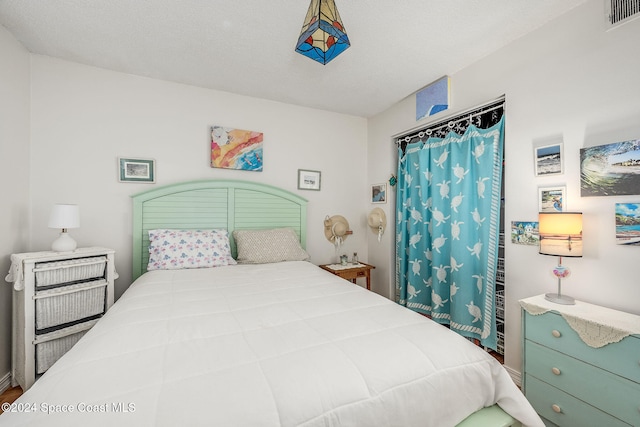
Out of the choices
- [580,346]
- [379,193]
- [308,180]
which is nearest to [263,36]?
[308,180]

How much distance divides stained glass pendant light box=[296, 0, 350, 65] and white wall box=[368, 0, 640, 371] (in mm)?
1510

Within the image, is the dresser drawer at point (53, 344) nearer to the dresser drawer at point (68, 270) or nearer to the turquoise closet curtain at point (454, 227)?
the dresser drawer at point (68, 270)

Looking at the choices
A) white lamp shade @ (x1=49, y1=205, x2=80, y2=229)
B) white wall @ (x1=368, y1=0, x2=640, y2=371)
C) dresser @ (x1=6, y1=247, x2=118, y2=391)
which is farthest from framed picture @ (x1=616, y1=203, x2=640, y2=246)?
white lamp shade @ (x1=49, y1=205, x2=80, y2=229)

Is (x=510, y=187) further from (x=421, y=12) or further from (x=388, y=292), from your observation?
(x=388, y=292)

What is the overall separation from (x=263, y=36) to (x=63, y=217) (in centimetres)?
205

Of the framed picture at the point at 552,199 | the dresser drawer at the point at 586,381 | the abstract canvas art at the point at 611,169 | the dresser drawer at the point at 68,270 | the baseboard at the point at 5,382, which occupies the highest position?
the abstract canvas art at the point at 611,169

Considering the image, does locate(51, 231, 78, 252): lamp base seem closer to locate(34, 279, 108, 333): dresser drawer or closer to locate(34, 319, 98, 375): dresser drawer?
locate(34, 279, 108, 333): dresser drawer

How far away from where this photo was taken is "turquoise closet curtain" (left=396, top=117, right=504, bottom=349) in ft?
7.28

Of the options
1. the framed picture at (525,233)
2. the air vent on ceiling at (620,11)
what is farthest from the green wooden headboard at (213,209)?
the air vent on ceiling at (620,11)

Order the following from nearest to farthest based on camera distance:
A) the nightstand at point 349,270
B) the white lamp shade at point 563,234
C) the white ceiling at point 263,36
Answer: the white lamp shade at point 563,234 < the white ceiling at point 263,36 < the nightstand at point 349,270

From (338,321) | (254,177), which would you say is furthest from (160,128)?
(338,321)

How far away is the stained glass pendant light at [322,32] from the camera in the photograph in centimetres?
126

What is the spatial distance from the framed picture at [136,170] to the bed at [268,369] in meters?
1.33

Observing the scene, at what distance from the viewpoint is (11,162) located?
2.03 meters
